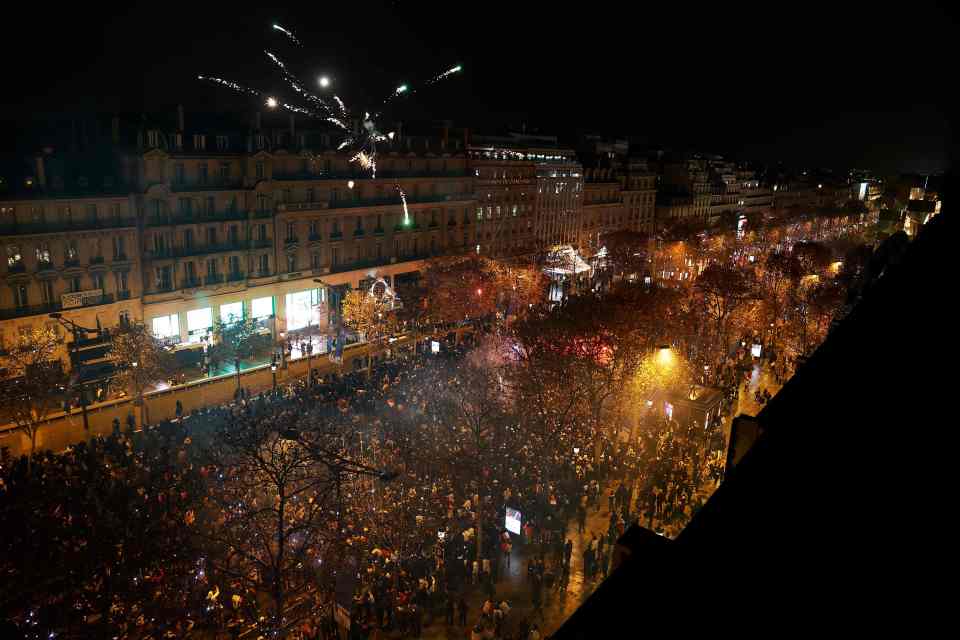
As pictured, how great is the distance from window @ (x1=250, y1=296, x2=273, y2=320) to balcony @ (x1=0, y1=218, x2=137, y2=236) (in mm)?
9912

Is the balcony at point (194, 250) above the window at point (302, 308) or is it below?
above

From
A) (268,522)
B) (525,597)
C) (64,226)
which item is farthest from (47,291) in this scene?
(525,597)

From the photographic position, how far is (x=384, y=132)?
181 feet

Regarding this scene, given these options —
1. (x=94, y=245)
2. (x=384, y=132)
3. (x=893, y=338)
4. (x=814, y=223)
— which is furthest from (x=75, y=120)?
(x=814, y=223)

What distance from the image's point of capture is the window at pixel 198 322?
142 ft

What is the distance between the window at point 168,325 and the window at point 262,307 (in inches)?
211

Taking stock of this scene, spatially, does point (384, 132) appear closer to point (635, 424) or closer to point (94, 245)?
point (94, 245)

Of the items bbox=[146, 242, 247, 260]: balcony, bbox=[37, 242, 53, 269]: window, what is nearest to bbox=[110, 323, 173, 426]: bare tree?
bbox=[37, 242, 53, 269]: window

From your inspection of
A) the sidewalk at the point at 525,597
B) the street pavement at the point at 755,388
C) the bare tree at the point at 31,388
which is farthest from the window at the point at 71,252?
the street pavement at the point at 755,388

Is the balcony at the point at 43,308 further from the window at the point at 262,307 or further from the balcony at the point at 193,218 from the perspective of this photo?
the window at the point at 262,307

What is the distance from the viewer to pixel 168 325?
139ft

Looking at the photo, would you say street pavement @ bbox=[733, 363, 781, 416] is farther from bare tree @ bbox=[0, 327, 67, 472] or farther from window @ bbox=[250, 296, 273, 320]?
window @ bbox=[250, 296, 273, 320]

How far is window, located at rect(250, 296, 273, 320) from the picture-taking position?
153 ft

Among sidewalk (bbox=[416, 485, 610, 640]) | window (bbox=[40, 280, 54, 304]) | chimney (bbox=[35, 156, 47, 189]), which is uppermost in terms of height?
chimney (bbox=[35, 156, 47, 189])
